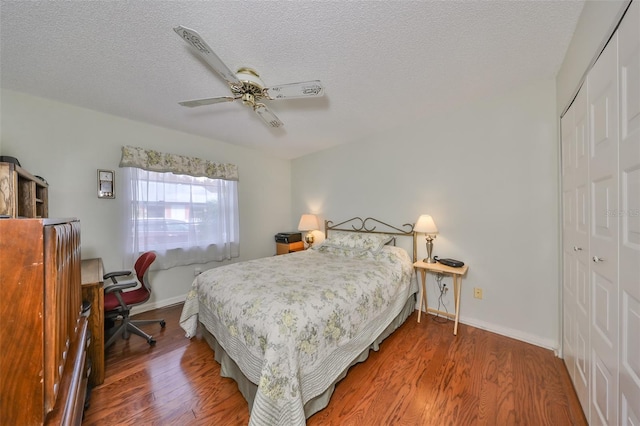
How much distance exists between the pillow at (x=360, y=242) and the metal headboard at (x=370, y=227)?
14cm

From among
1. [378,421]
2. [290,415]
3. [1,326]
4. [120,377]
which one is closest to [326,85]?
[1,326]

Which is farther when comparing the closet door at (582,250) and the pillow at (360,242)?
the pillow at (360,242)

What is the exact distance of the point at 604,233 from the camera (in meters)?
1.13

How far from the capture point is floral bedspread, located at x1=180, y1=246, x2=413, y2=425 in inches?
50.0

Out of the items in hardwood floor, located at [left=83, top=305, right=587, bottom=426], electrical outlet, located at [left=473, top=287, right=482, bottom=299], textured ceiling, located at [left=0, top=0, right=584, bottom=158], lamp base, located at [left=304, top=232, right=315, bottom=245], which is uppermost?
textured ceiling, located at [left=0, top=0, right=584, bottom=158]

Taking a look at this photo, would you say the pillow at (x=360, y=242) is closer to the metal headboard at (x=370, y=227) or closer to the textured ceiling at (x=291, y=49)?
the metal headboard at (x=370, y=227)

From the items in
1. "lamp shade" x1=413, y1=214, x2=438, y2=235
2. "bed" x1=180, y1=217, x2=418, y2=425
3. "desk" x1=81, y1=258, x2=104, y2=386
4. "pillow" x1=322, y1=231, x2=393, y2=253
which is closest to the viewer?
"bed" x1=180, y1=217, x2=418, y2=425

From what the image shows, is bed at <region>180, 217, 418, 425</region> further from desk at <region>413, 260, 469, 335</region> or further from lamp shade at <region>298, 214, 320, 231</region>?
lamp shade at <region>298, 214, 320, 231</region>

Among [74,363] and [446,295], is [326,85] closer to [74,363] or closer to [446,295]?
[74,363]

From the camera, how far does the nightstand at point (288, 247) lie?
4104 millimetres

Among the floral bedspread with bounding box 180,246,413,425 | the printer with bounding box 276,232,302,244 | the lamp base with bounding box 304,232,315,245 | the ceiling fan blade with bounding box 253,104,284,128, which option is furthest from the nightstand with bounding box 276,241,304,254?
the ceiling fan blade with bounding box 253,104,284,128

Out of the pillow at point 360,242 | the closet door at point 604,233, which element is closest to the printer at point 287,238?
the pillow at point 360,242

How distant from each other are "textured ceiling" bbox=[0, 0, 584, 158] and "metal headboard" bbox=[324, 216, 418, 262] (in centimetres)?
151

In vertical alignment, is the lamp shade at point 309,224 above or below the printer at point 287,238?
above
